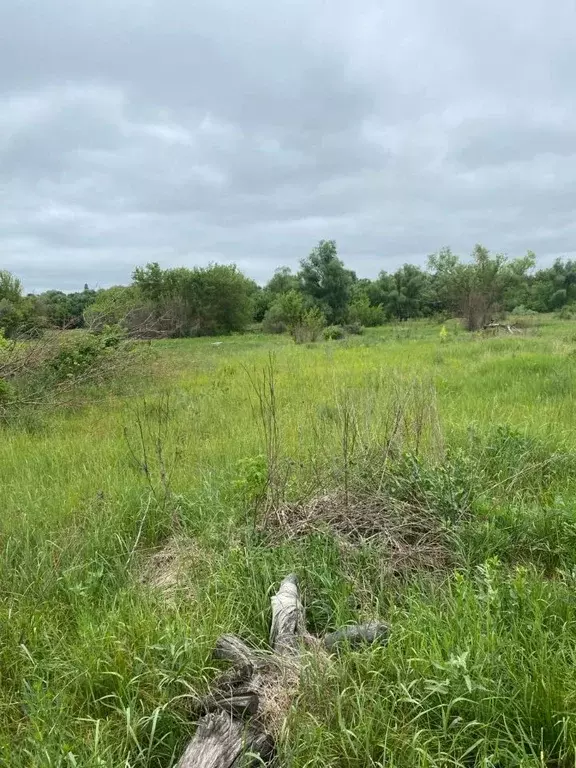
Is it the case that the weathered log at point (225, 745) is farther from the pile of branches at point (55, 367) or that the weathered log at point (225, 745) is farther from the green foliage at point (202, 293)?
the green foliage at point (202, 293)

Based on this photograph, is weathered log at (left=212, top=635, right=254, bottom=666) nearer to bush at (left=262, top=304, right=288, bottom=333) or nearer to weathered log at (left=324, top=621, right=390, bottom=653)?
weathered log at (left=324, top=621, right=390, bottom=653)

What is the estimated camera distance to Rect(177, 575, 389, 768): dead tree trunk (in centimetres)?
177

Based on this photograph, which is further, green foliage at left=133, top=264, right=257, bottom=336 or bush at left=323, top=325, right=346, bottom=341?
green foliage at left=133, top=264, right=257, bottom=336

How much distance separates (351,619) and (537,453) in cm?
288

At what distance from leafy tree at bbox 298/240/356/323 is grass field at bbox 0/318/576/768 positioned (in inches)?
1481

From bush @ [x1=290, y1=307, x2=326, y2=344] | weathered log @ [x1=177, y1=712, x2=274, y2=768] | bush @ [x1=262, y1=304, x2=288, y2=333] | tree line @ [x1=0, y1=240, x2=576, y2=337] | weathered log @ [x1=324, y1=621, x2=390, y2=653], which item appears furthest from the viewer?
bush @ [x1=262, y1=304, x2=288, y2=333]

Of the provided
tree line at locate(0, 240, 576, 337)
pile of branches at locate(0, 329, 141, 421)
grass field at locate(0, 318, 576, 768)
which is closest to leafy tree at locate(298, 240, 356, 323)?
tree line at locate(0, 240, 576, 337)

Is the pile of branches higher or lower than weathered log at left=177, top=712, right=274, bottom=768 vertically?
higher

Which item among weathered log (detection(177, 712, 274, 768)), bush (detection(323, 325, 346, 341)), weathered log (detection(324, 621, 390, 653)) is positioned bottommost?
weathered log (detection(177, 712, 274, 768))

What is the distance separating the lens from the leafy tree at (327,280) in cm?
4216

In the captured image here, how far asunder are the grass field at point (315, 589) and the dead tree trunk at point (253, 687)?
9 centimetres

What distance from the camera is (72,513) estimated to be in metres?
3.80

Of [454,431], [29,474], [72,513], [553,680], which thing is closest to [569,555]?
[553,680]

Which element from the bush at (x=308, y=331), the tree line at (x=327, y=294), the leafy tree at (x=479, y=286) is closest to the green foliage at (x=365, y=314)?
the tree line at (x=327, y=294)
